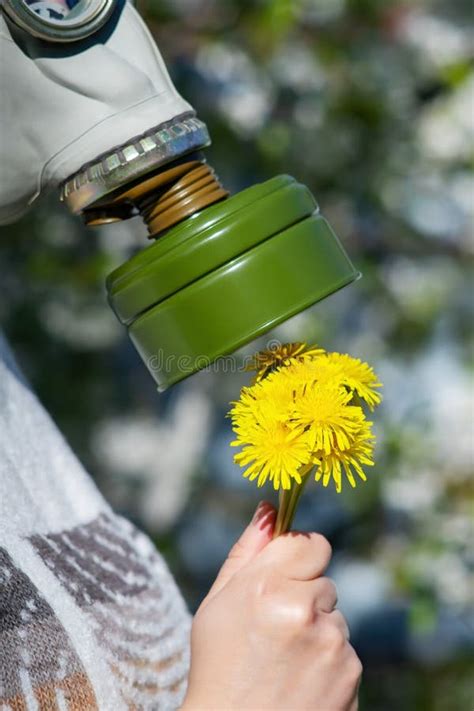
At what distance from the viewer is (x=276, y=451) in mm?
452

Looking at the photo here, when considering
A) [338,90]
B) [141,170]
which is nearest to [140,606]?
[141,170]

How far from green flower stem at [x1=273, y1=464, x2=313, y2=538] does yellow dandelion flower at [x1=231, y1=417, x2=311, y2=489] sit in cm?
2

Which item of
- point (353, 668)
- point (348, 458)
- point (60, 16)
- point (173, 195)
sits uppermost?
point (60, 16)

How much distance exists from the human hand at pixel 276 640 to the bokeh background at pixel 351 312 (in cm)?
76

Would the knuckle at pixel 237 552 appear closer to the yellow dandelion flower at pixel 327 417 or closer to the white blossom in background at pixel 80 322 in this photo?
the yellow dandelion flower at pixel 327 417

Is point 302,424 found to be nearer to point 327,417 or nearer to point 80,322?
point 327,417

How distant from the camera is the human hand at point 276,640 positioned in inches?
17.8

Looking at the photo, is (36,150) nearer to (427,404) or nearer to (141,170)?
(141,170)

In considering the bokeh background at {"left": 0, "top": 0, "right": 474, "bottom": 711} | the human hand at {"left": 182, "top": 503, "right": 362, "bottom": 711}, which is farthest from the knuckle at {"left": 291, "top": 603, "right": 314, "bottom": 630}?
the bokeh background at {"left": 0, "top": 0, "right": 474, "bottom": 711}

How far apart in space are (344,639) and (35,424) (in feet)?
0.90

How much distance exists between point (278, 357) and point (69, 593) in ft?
0.62

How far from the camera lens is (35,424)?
62 cm

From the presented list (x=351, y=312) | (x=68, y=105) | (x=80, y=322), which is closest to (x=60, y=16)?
(x=68, y=105)

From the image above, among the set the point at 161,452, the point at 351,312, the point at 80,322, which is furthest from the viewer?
the point at 161,452
